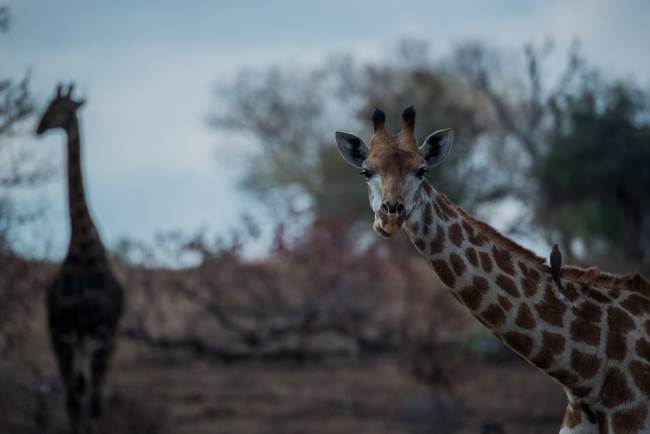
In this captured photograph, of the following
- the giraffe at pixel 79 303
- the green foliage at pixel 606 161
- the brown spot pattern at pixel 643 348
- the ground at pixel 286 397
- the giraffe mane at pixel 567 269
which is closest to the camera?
the brown spot pattern at pixel 643 348

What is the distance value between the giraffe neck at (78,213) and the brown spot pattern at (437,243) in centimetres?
584

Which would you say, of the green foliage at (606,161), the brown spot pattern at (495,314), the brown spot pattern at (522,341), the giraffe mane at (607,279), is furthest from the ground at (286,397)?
the green foliage at (606,161)

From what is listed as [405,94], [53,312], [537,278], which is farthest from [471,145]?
[537,278]

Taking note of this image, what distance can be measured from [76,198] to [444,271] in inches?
237

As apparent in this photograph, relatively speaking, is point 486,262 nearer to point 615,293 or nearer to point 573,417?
point 615,293

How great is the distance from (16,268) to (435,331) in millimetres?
6982

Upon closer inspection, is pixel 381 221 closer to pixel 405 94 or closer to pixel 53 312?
pixel 53 312

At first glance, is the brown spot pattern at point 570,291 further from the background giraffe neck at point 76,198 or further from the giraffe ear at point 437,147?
the background giraffe neck at point 76,198

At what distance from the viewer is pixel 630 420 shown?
17.3 ft

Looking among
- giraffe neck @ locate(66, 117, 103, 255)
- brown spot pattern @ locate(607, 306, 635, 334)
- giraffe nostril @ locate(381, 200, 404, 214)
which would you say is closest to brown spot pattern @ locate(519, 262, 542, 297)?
brown spot pattern @ locate(607, 306, 635, 334)

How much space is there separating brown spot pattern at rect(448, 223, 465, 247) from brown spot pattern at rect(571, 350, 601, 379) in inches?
41.6

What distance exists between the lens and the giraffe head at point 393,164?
16.0ft

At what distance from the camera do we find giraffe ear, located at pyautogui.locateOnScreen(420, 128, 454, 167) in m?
5.39

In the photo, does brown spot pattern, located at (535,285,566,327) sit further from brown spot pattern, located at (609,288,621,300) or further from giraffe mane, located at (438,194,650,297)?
brown spot pattern, located at (609,288,621,300)
